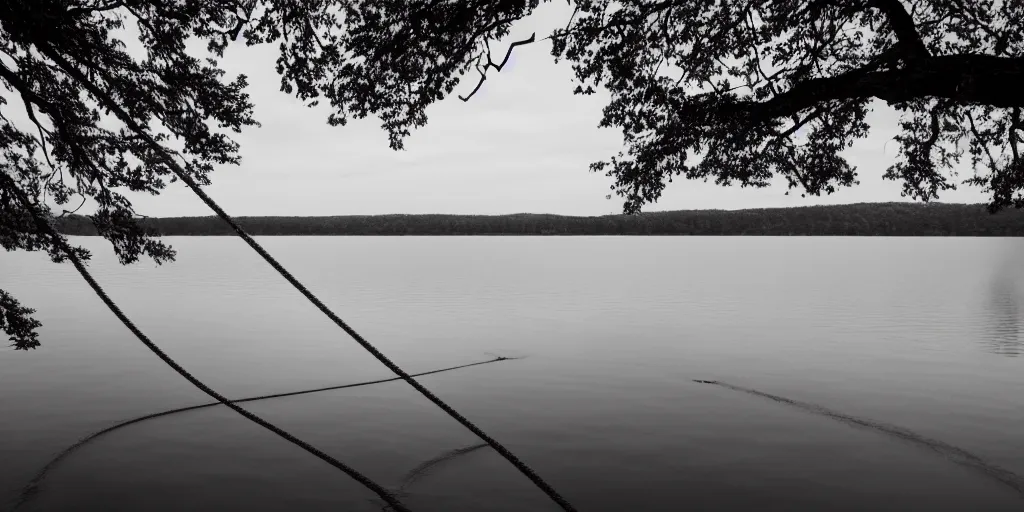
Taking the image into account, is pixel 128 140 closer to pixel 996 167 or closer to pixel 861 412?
pixel 861 412

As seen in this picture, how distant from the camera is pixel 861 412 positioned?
1577cm

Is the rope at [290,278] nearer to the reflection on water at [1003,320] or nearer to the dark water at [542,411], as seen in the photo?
the dark water at [542,411]

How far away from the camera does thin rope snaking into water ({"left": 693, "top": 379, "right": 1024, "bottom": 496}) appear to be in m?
11.5

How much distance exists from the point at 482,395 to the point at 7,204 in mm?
10347

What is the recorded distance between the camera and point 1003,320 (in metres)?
37.4

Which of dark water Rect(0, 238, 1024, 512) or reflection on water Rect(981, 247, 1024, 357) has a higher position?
dark water Rect(0, 238, 1024, 512)

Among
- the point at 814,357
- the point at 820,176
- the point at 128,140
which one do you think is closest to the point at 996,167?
the point at 820,176

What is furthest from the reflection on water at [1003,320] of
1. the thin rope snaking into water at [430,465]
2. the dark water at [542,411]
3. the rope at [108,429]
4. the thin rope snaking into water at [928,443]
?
the thin rope snaking into water at [430,465]

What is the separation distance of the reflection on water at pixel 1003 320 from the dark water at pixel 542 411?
0.29 meters

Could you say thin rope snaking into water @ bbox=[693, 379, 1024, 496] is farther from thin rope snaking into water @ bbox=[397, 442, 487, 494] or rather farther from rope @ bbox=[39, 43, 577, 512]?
thin rope snaking into water @ bbox=[397, 442, 487, 494]

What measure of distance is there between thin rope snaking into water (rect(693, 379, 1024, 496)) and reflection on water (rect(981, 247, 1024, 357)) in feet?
45.0

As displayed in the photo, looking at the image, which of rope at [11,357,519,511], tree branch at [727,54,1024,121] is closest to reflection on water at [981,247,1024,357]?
tree branch at [727,54,1024,121]

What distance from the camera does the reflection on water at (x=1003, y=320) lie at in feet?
90.3

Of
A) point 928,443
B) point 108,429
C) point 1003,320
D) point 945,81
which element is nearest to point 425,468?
point 108,429
